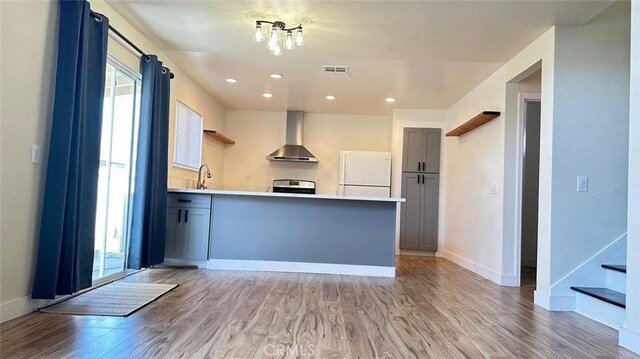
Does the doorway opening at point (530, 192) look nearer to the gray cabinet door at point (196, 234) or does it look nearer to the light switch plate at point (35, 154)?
the gray cabinet door at point (196, 234)

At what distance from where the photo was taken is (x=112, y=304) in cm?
280

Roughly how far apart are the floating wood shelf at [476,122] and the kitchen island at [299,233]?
1473 millimetres

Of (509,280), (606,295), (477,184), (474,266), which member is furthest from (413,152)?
(606,295)

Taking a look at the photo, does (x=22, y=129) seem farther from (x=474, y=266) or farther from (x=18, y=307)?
(x=474, y=266)

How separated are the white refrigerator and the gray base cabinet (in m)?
2.66

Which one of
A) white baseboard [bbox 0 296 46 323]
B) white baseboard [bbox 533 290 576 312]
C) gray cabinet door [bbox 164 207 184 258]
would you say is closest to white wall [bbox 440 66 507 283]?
white baseboard [bbox 533 290 576 312]

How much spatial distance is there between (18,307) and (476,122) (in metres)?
4.75

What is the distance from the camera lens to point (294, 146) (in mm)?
6906

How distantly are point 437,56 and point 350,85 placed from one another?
151 centimetres

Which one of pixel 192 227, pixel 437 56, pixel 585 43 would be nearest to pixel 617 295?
pixel 585 43

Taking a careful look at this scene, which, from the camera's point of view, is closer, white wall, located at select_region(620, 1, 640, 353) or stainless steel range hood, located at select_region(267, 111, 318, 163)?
white wall, located at select_region(620, 1, 640, 353)

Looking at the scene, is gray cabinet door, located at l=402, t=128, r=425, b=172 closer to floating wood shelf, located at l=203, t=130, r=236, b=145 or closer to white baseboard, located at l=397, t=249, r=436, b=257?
white baseboard, located at l=397, t=249, r=436, b=257

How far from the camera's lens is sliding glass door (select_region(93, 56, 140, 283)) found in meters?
3.41

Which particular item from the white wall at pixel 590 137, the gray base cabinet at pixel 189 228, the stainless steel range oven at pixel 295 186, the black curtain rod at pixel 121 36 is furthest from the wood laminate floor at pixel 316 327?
the stainless steel range oven at pixel 295 186
